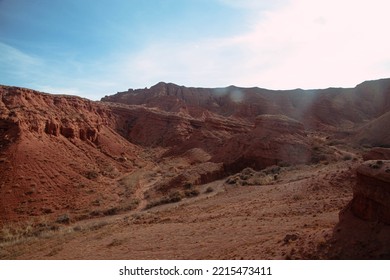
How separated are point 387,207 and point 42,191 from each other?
2011 cm

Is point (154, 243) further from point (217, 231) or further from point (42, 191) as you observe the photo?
point (42, 191)

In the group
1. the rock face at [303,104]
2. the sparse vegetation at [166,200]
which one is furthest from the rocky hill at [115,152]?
the rock face at [303,104]

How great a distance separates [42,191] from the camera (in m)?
21.8

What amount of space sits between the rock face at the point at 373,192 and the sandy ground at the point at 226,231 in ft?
2.72

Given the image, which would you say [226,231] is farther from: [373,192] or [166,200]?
[166,200]

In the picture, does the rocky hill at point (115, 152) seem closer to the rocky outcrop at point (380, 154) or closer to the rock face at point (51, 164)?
the rock face at point (51, 164)

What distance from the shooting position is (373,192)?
7367 millimetres

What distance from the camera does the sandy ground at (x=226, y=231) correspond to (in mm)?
8047

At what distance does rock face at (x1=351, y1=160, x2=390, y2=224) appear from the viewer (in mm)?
7012

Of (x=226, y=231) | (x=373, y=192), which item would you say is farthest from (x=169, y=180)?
(x=373, y=192)

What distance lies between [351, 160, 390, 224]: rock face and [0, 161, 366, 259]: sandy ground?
829mm

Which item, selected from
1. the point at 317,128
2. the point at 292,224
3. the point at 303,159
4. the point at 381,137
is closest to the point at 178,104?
the point at 317,128

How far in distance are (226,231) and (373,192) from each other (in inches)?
184

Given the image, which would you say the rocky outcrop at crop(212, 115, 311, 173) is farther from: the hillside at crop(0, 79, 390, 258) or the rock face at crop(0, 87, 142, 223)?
the rock face at crop(0, 87, 142, 223)
